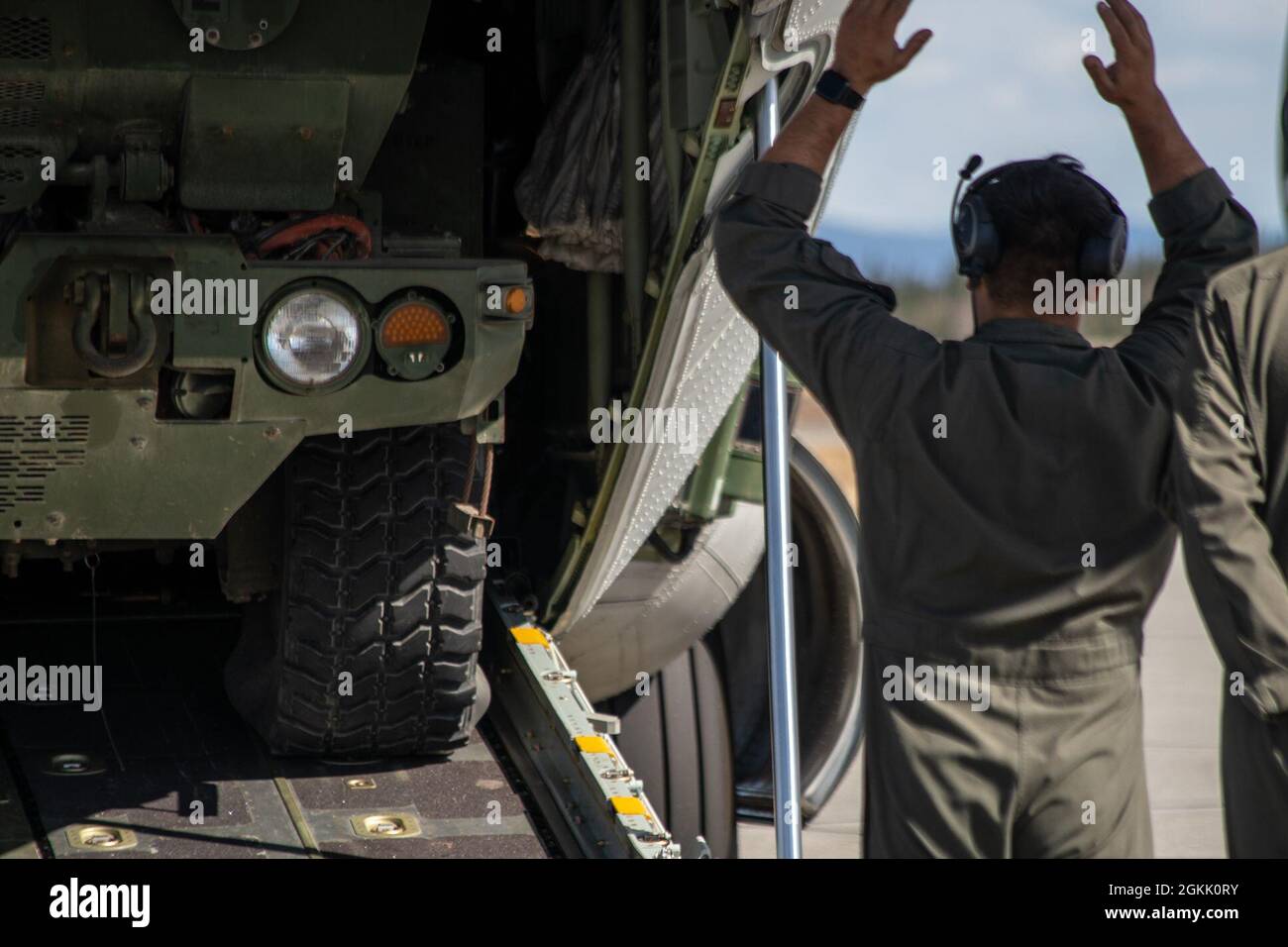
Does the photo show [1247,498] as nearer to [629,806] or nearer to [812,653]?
[629,806]

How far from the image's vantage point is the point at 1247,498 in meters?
2.89

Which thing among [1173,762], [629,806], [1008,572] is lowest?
[1173,762]

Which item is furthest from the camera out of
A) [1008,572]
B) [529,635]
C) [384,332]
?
[529,635]

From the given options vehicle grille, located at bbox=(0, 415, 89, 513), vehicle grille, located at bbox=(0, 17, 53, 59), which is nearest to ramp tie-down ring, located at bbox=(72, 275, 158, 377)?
vehicle grille, located at bbox=(0, 415, 89, 513)

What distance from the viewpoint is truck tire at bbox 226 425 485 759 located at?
482cm

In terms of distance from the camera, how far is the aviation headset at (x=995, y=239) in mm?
3195

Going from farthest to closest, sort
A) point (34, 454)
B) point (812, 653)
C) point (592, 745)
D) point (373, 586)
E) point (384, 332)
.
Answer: point (812, 653), point (592, 745), point (373, 586), point (384, 332), point (34, 454)

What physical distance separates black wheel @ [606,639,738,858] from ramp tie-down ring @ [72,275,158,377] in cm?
237

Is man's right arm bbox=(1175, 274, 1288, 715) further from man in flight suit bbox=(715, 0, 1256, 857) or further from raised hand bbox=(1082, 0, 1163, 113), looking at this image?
raised hand bbox=(1082, 0, 1163, 113)

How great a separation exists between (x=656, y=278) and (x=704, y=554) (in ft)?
4.24

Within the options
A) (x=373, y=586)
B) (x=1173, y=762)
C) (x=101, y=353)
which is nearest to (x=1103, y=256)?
(x=101, y=353)

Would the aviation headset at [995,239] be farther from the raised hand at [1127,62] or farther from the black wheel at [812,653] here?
the black wheel at [812,653]

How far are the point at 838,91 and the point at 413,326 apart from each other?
138cm
